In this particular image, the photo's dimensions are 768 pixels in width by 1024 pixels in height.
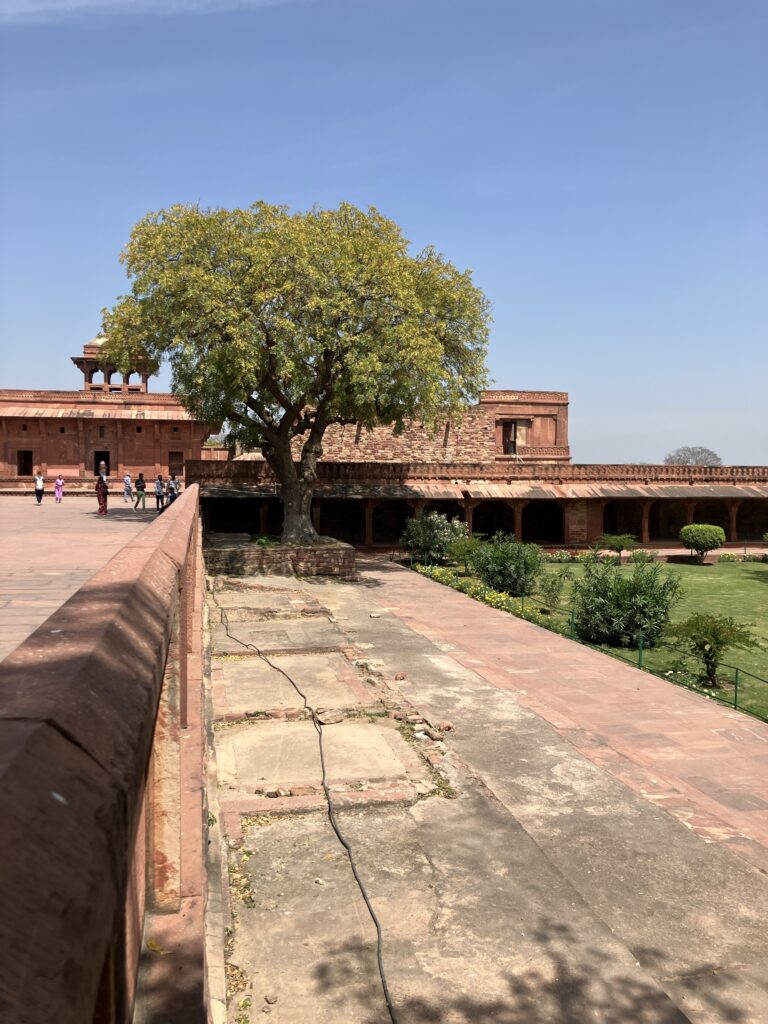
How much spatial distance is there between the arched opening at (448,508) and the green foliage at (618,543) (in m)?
5.03

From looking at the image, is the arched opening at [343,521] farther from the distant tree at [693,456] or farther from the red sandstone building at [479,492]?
the distant tree at [693,456]

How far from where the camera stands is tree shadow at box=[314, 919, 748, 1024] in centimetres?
359

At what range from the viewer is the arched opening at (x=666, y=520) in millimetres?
30188

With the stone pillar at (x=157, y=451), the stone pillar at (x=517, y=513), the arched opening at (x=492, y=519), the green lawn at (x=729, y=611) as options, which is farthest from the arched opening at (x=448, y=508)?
the stone pillar at (x=157, y=451)

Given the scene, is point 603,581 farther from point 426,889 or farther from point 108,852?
point 108,852

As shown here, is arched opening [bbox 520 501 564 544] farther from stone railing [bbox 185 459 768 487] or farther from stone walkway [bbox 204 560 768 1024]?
stone walkway [bbox 204 560 768 1024]

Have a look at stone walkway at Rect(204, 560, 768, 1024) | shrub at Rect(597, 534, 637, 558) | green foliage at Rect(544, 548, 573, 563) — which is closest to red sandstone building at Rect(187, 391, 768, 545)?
shrub at Rect(597, 534, 637, 558)

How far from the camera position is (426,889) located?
4.67 meters

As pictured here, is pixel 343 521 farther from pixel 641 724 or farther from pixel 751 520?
pixel 641 724

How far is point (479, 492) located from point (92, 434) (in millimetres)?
18683

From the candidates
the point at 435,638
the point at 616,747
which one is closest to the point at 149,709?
the point at 616,747

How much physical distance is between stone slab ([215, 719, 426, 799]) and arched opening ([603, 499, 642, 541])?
950 inches

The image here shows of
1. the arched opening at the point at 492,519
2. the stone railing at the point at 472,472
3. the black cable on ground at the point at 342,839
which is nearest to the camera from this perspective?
the black cable on ground at the point at 342,839

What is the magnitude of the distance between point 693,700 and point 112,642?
9580 mm
